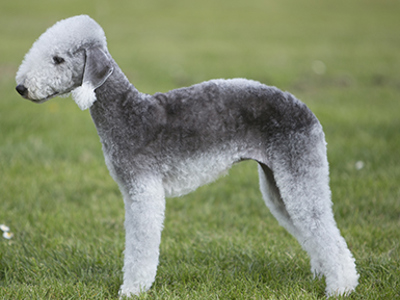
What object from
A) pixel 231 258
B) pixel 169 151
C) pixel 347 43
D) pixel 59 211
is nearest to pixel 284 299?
pixel 231 258

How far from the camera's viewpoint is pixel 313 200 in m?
3.24

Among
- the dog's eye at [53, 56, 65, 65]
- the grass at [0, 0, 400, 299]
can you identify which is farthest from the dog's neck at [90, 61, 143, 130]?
the grass at [0, 0, 400, 299]

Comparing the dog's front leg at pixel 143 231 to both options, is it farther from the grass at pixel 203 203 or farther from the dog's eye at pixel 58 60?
the dog's eye at pixel 58 60

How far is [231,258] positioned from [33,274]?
1.62 m

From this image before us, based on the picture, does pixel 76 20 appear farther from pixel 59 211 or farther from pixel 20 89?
pixel 59 211

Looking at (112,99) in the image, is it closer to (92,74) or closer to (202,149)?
(92,74)

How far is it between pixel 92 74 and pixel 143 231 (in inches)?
43.7

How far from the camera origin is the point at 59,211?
492 centimetres

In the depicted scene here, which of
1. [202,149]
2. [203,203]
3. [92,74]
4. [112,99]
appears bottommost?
[203,203]

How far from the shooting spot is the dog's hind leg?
3201 mm

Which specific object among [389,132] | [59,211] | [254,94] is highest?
[254,94]

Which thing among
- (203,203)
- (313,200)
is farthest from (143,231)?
(203,203)

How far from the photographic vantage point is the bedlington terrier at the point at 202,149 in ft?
10.4

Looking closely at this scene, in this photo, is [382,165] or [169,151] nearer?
[169,151]
